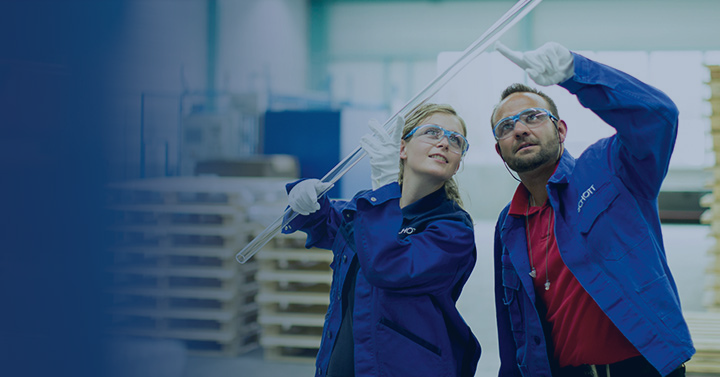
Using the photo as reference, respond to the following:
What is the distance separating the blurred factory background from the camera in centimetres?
278

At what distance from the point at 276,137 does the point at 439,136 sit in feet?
18.1

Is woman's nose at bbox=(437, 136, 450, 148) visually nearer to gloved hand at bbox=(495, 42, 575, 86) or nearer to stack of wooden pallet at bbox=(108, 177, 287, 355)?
gloved hand at bbox=(495, 42, 575, 86)

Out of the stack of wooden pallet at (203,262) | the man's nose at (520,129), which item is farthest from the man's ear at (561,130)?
the stack of wooden pallet at (203,262)

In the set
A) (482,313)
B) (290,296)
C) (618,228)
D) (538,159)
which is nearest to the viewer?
(618,228)

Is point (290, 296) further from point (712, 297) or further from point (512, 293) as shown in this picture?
point (712, 297)

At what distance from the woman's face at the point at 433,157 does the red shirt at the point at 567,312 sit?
1.26ft

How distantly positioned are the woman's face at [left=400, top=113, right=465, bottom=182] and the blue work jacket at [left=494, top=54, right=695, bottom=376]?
1.23ft

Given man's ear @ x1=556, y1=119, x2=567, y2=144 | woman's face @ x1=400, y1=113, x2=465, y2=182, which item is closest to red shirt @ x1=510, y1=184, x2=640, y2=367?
man's ear @ x1=556, y1=119, x2=567, y2=144

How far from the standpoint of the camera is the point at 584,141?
12961 mm

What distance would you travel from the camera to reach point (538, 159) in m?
2.12

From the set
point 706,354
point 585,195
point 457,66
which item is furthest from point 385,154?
point 706,354

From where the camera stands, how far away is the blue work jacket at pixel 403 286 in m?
1.78

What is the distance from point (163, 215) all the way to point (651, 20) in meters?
12.9

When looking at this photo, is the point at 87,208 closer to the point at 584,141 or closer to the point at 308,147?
the point at 308,147
